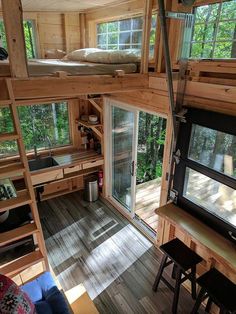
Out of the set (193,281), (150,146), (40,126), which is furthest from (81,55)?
(193,281)

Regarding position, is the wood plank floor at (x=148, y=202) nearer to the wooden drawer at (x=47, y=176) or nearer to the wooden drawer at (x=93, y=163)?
the wooden drawer at (x=93, y=163)

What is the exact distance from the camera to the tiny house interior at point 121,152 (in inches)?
77.7

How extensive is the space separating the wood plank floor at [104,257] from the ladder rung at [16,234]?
3.21 feet

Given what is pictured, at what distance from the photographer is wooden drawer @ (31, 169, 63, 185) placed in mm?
3547

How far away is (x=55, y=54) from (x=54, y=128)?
1.24 m

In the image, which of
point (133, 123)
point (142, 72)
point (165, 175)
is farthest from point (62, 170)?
point (142, 72)

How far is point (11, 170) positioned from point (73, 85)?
3.08ft

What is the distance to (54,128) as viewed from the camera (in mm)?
4188

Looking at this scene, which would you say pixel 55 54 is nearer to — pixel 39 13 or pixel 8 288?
pixel 39 13

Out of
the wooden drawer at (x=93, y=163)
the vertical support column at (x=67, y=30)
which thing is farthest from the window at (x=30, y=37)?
the wooden drawer at (x=93, y=163)

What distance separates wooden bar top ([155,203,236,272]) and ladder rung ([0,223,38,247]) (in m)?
1.27

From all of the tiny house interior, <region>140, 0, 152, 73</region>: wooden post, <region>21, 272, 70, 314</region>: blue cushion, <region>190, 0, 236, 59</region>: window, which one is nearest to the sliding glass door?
the tiny house interior

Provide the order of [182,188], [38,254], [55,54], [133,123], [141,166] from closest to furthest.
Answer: [38,254] < [182,188] < [133,123] < [55,54] < [141,166]

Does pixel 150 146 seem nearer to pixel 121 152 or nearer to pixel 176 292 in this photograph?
pixel 121 152
